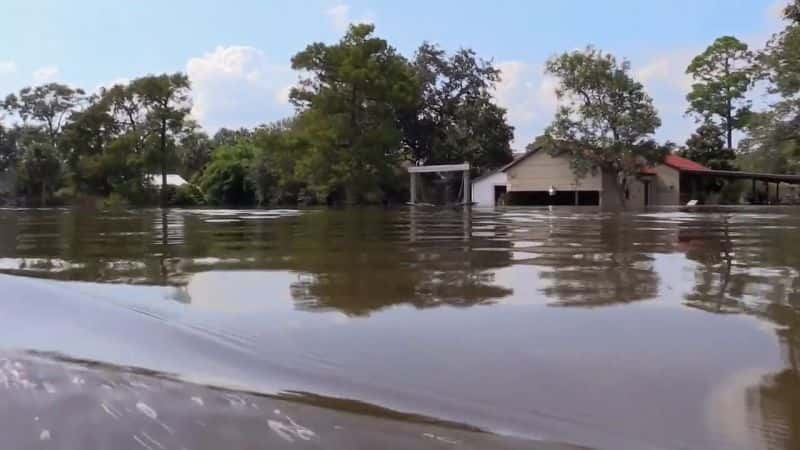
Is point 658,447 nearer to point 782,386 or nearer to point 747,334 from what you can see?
point 782,386

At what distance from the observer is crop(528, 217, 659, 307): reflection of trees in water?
4.35 meters

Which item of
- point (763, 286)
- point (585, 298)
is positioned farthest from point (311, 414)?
point (763, 286)

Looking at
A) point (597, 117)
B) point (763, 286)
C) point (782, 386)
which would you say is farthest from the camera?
point (597, 117)

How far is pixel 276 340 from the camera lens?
327 cm

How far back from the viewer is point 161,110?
44938 millimetres

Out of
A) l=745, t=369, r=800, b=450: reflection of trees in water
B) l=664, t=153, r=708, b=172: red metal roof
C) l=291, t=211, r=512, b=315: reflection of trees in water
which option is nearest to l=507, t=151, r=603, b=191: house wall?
l=664, t=153, r=708, b=172: red metal roof

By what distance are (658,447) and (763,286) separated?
123 inches

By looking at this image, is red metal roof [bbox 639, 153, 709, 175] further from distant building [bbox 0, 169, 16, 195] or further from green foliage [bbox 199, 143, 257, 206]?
distant building [bbox 0, 169, 16, 195]

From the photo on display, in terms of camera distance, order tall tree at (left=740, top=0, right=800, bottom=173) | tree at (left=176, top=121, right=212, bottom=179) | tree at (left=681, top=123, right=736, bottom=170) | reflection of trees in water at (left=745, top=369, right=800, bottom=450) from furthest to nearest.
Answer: tree at (left=176, top=121, right=212, bottom=179) → tree at (left=681, top=123, right=736, bottom=170) → tall tree at (left=740, top=0, right=800, bottom=173) → reflection of trees in water at (left=745, top=369, right=800, bottom=450)

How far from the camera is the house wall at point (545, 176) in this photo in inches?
1548

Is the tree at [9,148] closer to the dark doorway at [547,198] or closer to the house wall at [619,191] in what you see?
the dark doorway at [547,198]

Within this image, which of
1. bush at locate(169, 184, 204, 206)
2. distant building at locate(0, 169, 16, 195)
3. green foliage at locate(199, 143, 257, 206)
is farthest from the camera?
distant building at locate(0, 169, 16, 195)

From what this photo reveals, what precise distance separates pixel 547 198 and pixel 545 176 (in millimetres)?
1849

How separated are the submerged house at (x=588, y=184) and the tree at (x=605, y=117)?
126cm
